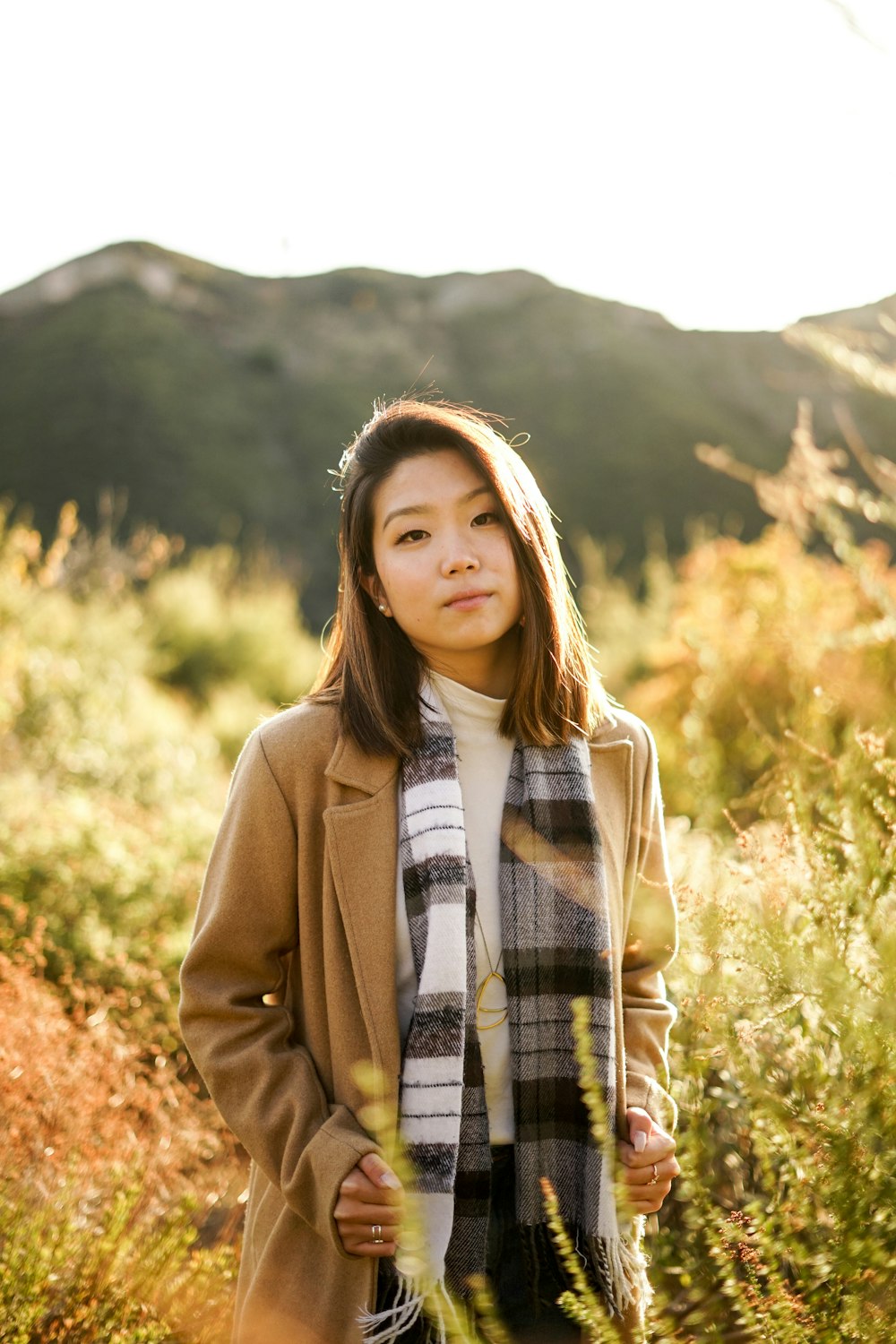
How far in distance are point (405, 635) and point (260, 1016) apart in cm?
77

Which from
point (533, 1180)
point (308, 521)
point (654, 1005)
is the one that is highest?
point (308, 521)

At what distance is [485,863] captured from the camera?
6.11ft

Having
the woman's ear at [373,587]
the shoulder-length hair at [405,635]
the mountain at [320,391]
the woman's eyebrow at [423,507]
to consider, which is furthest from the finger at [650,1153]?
the mountain at [320,391]

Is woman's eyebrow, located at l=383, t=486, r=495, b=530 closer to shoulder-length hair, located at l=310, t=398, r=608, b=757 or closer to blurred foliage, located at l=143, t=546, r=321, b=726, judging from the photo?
shoulder-length hair, located at l=310, t=398, r=608, b=757

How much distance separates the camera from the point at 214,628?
11.1m

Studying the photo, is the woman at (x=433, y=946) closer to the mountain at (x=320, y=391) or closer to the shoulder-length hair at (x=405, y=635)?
the shoulder-length hair at (x=405, y=635)

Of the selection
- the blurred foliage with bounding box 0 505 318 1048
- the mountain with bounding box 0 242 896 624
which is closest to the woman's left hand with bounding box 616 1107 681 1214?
the blurred foliage with bounding box 0 505 318 1048

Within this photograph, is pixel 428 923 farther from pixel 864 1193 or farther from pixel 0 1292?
pixel 0 1292

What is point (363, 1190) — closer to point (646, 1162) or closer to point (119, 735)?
point (646, 1162)

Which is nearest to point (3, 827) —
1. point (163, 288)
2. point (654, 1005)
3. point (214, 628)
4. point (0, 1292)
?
point (0, 1292)

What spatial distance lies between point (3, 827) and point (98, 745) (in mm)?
1934

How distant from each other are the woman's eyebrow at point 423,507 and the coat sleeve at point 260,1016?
1.57 feet

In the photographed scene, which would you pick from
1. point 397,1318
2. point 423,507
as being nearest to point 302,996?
point 397,1318

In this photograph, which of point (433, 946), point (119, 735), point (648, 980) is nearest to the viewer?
point (433, 946)
